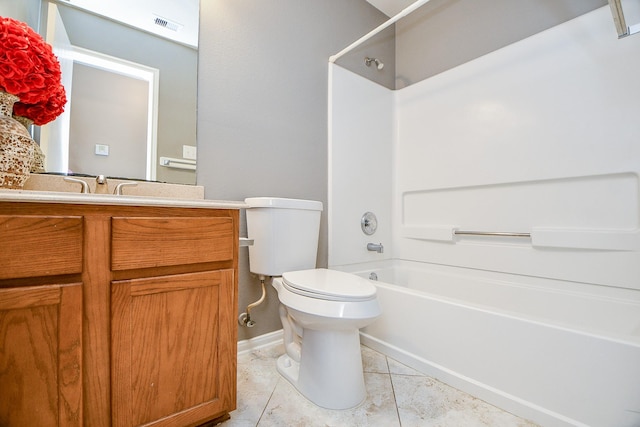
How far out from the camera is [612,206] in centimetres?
137

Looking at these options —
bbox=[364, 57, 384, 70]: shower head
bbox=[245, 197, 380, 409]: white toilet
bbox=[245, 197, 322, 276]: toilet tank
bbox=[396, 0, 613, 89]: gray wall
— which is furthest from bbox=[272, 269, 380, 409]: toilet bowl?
bbox=[396, 0, 613, 89]: gray wall

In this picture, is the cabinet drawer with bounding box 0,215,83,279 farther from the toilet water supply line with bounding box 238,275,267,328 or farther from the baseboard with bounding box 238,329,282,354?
the baseboard with bounding box 238,329,282,354

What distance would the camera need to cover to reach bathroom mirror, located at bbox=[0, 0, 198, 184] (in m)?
1.12

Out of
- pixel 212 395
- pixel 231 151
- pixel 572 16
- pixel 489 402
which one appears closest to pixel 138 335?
pixel 212 395

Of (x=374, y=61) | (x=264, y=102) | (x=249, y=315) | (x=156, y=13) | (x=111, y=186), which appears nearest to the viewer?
(x=111, y=186)

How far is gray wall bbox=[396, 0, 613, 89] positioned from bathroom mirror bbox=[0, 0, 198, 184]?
5.35ft

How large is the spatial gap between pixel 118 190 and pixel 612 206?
2200 mm

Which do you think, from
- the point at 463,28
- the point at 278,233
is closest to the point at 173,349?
the point at 278,233

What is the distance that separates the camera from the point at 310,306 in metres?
1.07

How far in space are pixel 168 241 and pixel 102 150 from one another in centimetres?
68

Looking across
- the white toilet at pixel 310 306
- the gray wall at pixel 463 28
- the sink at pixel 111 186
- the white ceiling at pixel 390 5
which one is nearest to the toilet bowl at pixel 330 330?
the white toilet at pixel 310 306

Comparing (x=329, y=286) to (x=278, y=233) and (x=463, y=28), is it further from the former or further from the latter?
(x=463, y=28)

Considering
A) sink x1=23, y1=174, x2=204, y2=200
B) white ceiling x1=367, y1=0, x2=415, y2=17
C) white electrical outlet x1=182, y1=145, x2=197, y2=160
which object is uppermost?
white ceiling x1=367, y1=0, x2=415, y2=17

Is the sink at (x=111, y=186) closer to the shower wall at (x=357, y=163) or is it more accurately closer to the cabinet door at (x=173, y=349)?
the cabinet door at (x=173, y=349)
